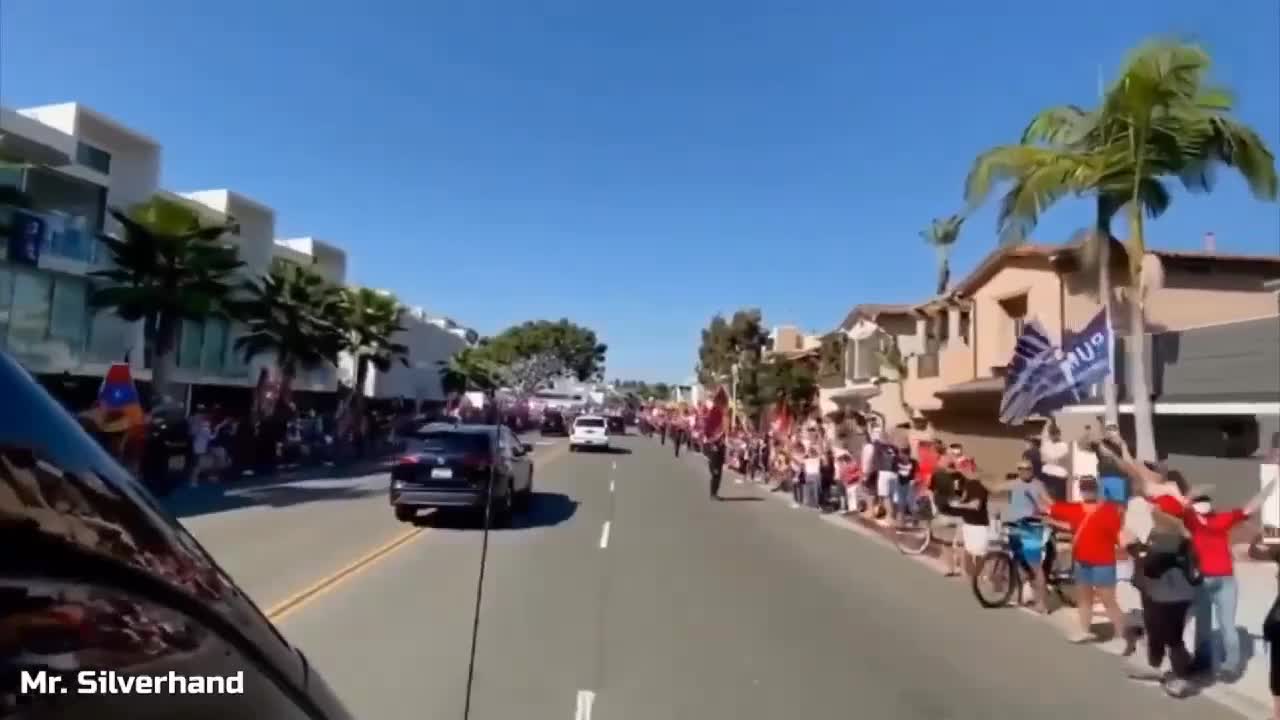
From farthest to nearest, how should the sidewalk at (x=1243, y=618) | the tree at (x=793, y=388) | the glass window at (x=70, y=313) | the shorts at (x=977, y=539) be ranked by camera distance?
the tree at (x=793, y=388)
the glass window at (x=70, y=313)
the shorts at (x=977, y=539)
the sidewalk at (x=1243, y=618)

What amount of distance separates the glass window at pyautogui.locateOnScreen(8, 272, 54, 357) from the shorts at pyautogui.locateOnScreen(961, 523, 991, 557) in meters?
25.9

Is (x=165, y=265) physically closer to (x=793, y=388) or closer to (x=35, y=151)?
(x=35, y=151)

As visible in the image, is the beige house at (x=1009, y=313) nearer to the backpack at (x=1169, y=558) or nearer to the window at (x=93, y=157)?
the backpack at (x=1169, y=558)

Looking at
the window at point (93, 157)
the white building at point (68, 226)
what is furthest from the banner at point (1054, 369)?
the window at point (93, 157)

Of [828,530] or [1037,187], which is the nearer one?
[1037,187]

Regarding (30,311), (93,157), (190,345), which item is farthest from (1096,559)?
(190,345)

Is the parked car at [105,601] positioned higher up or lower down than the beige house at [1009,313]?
lower down

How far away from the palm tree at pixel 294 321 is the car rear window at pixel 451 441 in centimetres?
1826

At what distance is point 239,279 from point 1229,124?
3486 centimetres

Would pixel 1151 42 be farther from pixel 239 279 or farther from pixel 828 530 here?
pixel 239 279

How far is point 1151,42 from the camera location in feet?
44.8

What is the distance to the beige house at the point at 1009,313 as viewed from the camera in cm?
2481

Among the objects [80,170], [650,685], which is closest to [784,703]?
[650,685]

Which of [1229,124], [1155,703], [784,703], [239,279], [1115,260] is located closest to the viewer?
[784,703]
